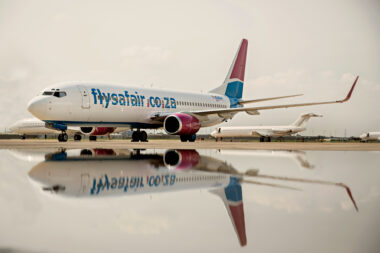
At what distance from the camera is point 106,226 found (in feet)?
9.57

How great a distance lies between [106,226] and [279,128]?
46532 millimetres

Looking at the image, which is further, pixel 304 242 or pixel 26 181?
pixel 26 181

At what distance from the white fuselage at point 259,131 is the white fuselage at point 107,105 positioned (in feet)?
69.1

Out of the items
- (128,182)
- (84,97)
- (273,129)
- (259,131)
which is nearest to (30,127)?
(259,131)

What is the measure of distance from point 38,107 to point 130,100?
551cm

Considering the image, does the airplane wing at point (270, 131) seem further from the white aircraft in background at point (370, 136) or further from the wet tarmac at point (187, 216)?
the wet tarmac at point (187, 216)

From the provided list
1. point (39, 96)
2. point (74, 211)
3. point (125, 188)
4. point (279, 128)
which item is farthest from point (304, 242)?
point (279, 128)

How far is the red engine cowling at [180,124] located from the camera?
24.0 m

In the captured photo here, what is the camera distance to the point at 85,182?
525cm

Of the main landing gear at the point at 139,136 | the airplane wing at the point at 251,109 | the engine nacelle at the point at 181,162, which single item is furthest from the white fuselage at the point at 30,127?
the engine nacelle at the point at 181,162

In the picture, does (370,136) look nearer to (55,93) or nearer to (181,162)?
(55,93)

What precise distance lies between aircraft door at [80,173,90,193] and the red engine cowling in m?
17.8

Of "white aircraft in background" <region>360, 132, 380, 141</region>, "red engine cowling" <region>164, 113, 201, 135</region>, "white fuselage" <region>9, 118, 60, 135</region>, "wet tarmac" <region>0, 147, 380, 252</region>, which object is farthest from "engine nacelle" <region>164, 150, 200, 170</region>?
"white aircraft in background" <region>360, 132, 380, 141</region>

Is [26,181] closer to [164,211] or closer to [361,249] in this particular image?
[164,211]
